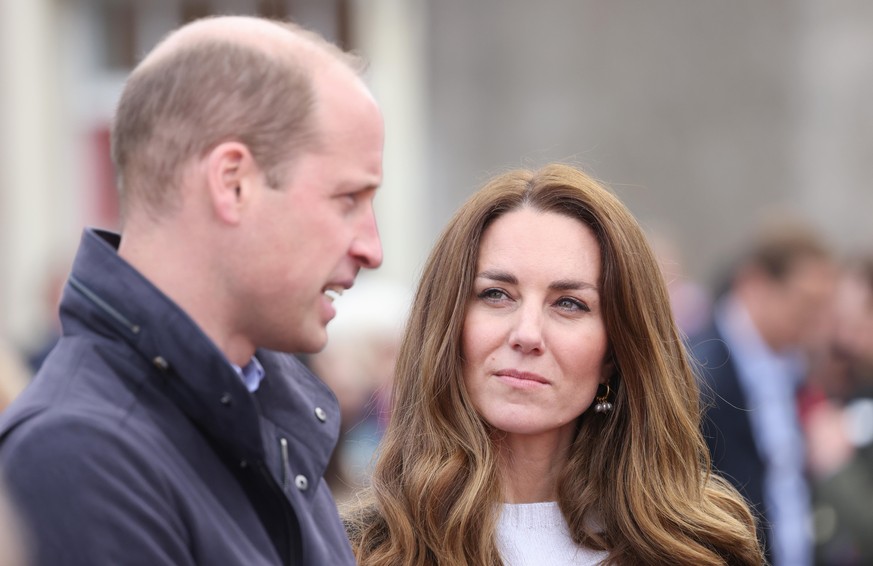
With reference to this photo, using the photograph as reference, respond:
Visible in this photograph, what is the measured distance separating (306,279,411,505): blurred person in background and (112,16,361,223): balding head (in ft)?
12.0

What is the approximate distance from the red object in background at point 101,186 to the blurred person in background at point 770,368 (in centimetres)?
560

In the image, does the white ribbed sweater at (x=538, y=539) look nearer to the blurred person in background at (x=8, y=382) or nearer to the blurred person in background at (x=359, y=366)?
the blurred person in background at (x=8, y=382)

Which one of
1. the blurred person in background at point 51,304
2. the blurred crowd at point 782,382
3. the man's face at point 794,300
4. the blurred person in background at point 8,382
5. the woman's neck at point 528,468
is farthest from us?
the blurred person in background at point 51,304

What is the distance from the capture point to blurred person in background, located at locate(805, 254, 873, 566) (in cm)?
557

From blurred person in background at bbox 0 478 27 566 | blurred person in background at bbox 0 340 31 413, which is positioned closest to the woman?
blurred person in background at bbox 0 340 31 413

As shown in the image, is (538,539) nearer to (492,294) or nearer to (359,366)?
(492,294)

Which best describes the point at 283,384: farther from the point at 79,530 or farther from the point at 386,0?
the point at 386,0

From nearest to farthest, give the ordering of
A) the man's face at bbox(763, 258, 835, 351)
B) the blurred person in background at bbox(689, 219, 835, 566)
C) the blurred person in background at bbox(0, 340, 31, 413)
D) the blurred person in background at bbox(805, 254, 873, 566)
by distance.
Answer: the blurred person in background at bbox(0, 340, 31, 413) → the blurred person in background at bbox(805, 254, 873, 566) → the blurred person in background at bbox(689, 219, 835, 566) → the man's face at bbox(763, 258, 835, 351)

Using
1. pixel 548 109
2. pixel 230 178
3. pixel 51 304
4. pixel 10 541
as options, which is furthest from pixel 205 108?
pixel 548 109

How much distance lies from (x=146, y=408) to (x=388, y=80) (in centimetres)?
864

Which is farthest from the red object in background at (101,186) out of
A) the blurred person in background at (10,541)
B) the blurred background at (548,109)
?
the blurred person in background at (10,541)

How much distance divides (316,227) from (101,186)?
9.11 m

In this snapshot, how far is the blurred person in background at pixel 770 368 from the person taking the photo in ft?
19.6

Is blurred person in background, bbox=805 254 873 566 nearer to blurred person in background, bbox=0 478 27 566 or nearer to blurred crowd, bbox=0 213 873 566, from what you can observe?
blurred crowd, bbox=0 213 873 566
